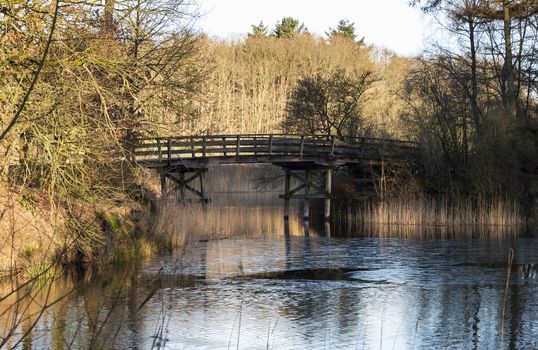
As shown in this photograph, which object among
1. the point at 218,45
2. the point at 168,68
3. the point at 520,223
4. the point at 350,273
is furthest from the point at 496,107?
the point at 218,45

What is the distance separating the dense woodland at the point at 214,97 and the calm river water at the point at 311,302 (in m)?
1.76

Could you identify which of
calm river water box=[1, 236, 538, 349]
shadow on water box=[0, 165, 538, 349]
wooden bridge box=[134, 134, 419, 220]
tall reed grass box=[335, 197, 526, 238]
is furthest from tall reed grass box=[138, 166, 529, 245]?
wooden bridge box=[134, 134, 419, 220]

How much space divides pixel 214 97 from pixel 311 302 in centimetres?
2064

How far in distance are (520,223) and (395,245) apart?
6783mm

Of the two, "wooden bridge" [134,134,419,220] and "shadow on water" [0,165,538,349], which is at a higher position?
"wooden bridge" [134,134,419,220]

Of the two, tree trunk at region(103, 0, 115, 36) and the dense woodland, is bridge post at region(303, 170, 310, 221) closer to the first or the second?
the dense woodland

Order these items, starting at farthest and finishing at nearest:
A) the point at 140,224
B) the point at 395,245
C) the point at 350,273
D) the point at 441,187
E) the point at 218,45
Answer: the point at 218,45, the point at 441,187, the point at 395,245, the point at 140,224, the point at 350,273

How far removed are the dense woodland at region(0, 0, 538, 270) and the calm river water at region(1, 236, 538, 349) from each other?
1.76m

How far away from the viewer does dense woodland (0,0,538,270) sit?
11977mm

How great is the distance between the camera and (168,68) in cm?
2069

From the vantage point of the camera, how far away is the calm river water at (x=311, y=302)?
9328 millimetres

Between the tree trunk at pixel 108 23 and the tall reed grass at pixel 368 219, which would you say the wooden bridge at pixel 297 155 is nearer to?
the tall reed grass at pixel 368 219

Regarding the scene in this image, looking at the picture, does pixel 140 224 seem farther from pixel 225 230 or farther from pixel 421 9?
pixel 421 9

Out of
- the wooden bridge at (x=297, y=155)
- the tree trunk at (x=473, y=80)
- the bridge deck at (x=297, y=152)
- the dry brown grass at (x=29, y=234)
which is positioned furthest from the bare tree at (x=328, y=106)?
the dry brown grass at (x=29, y=234)
